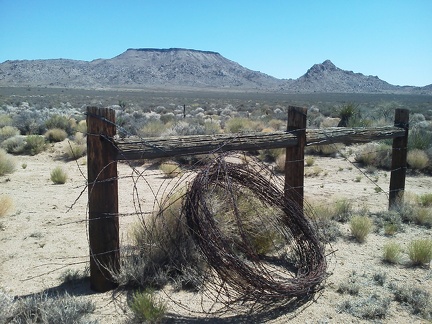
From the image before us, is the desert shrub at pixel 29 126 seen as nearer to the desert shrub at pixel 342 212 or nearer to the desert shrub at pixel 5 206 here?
the desert shrub at pixel 5 206

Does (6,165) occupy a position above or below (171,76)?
below

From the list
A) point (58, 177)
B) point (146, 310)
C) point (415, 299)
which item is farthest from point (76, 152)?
point (415, 299)

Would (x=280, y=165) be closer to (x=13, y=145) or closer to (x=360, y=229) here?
(x=360, y=229)

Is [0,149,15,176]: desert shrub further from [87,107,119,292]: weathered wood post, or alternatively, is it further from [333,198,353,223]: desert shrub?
[333,198,353,223]: desert shrub

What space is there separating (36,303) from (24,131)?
54.5 ft

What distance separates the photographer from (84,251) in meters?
6.07

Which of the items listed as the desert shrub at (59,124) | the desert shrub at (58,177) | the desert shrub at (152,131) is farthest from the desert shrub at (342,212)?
Result: the desert shrub at (59,124)

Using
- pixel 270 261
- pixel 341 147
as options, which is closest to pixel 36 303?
pixel 270 261

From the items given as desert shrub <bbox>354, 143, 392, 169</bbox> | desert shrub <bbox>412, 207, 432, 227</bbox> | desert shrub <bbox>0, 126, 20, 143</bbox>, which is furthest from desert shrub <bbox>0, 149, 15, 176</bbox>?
desert shrub <bbox>354, 143, 392, 169</bbox>

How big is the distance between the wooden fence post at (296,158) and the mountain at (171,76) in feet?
471

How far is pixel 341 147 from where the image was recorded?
16.5m

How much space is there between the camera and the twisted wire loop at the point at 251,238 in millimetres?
4188

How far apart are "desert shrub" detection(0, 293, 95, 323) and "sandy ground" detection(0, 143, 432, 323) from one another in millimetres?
246

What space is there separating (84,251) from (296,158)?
325cm
